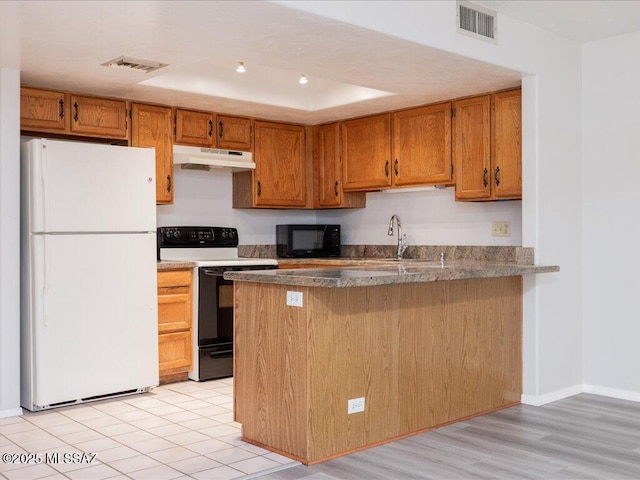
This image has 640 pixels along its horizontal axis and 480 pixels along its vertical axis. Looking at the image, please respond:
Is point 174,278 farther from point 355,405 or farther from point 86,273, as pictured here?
point 355,405

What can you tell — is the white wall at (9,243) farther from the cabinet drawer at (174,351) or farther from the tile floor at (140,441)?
the cabinet drawer at (174,351)

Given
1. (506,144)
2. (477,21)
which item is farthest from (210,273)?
(477,21)

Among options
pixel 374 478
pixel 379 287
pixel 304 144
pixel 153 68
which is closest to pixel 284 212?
pixel 304 144

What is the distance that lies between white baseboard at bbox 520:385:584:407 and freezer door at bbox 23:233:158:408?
2525mm

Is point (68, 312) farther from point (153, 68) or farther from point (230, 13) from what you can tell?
point (230, 13)

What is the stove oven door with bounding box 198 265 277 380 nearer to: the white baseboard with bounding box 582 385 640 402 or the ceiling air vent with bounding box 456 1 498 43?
the ceiling air vent with bounding box 456 1 498 43

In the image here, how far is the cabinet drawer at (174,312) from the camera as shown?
16.4 ft

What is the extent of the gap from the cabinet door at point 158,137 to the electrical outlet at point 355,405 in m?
2.61

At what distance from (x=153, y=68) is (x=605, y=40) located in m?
3.01

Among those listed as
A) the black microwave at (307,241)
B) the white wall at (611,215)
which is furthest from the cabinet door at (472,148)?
the black microwave at (307,241)

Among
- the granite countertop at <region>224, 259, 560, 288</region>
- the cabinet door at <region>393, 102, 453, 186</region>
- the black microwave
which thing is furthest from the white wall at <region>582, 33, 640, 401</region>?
the black microwave

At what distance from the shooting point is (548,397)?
14.6 feet

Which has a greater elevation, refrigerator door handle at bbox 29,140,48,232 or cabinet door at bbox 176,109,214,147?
cabinet door at bbox 176,109,214,147

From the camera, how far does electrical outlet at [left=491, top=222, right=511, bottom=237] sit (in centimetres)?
515
